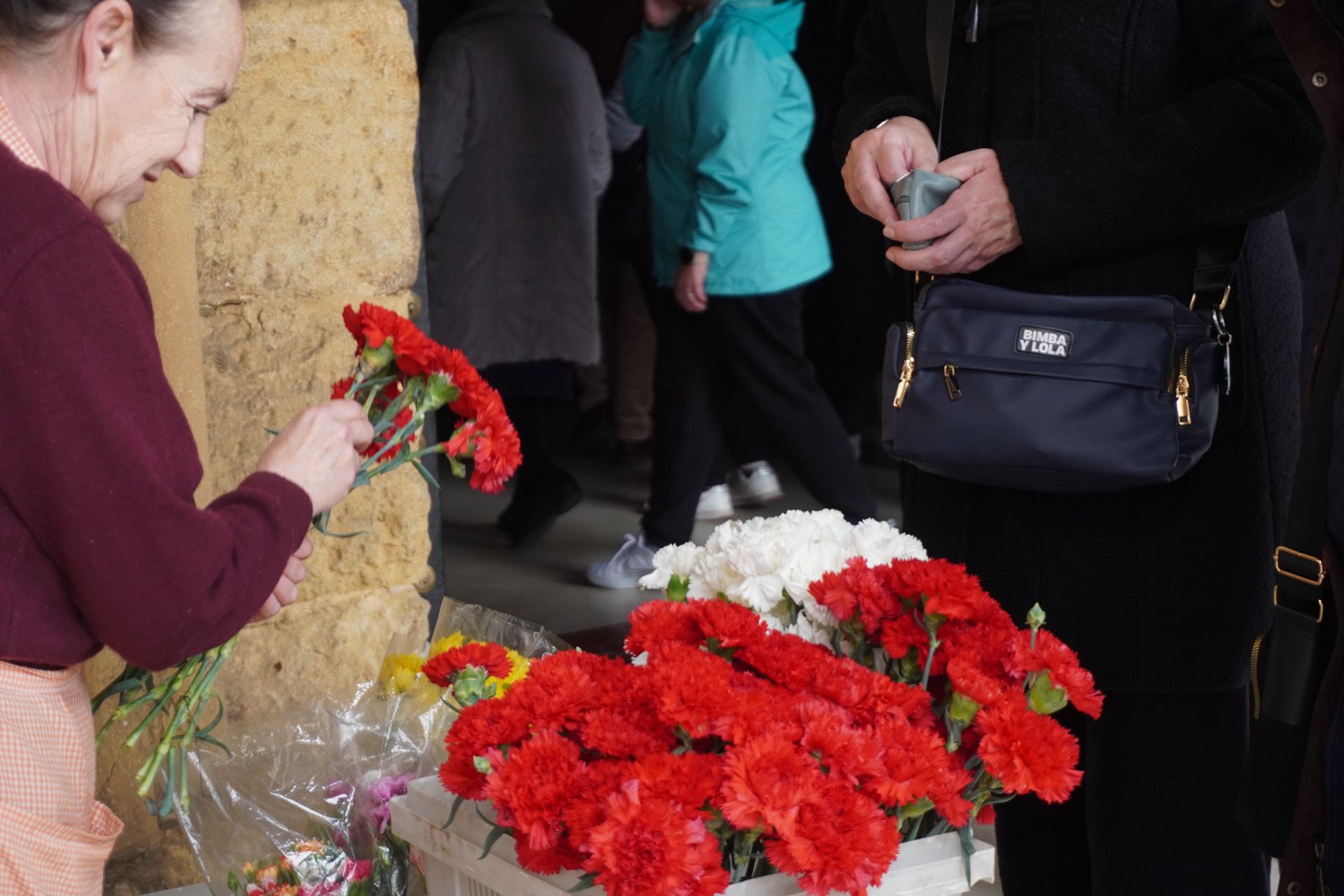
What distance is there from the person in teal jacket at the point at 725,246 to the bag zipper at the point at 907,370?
7.59ft

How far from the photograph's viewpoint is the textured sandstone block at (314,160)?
83.6 inches

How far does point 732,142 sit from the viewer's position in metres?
3.82

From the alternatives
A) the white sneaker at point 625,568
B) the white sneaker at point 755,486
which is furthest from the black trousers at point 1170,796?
the white sneaker at point 755,486

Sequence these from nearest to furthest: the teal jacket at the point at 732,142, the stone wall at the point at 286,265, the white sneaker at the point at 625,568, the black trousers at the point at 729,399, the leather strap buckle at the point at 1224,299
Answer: the leather strap buckle at the point at 1224,299
the stone wall at the point at 286,265
the teal jacket at the point at 732,142
the black trousers at the point at 729,399
the white sneaker at the point at 625,568

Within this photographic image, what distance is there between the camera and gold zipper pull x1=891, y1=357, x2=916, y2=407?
1604 mm

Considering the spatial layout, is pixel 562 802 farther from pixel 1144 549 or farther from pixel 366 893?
pixel 1144 549

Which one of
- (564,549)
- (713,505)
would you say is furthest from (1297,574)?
(713,505)

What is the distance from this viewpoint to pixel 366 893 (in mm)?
1412

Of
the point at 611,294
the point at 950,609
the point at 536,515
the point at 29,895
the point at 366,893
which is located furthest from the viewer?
Result: the point at 611,294

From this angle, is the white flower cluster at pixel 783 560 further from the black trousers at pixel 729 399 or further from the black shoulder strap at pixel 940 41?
the black trousers at pixel 729 399

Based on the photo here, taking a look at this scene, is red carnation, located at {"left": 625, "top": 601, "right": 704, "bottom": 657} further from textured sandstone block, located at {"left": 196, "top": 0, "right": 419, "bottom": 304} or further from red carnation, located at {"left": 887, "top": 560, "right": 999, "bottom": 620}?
textured sandstone block, located at {"left": 196, "top": 0, "right": 419, "bottom": 304}

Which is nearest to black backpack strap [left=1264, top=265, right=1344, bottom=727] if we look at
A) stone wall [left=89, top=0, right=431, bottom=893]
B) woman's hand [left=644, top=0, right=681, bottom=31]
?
stone wall [left=89, top=0, right=431, bottom=893]

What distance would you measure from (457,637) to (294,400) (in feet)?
2.28

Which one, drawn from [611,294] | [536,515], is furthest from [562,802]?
[611,294]
